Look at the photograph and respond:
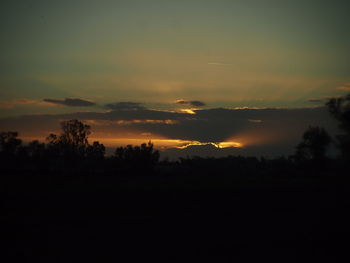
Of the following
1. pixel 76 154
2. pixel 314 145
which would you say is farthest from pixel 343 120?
pixel 76 154


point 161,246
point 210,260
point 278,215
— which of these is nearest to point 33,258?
point 161,246

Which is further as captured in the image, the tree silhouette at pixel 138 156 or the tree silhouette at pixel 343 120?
the tree silhouette at pixel 138 156

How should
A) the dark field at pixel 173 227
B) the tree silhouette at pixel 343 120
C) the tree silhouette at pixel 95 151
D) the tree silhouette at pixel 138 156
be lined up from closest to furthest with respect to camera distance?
the dark field at pixel 173 227 < the tree silhouette at pixel 343 120 < the tree silhouette at pixel 138 156 < the tree silhouette at pixel 95 151

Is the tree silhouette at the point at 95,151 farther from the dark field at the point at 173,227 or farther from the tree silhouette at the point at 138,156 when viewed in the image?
the dark field at the point at 173,227

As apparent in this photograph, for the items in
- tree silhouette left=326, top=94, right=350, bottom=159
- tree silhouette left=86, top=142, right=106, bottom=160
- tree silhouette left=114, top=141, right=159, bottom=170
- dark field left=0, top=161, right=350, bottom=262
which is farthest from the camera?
tree silhouette left=86, top=142, right=106, bottom=160

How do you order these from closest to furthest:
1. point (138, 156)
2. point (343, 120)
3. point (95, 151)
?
point (343, 120) → point (138, 156) → point (95, 151)

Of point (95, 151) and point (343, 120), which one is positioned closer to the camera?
point (343, 120)

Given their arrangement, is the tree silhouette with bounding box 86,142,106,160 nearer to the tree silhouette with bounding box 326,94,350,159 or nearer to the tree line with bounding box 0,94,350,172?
the tree line with bounding box 0,94,350,172

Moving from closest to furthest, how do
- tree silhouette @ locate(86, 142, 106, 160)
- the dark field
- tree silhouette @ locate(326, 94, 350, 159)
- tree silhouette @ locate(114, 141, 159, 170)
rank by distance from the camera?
the dark field < tree silhouette @ locate(326, 94, 350, 159) < tree silhouette @ locate(114, 141, 159, 170) < tree silhouette @ locate(86, 142, 106, 160)

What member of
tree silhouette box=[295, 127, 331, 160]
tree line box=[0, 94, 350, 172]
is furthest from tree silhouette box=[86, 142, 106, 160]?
tree silhouette box=[295, 127, 331, 160]

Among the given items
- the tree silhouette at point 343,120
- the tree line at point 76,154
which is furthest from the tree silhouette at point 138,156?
the tree silhouette at point 343,120

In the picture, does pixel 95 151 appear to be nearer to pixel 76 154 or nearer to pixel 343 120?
pixel 76 154

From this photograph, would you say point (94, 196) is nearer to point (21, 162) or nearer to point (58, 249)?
point (58, 249)

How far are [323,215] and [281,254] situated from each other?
8.08 m
